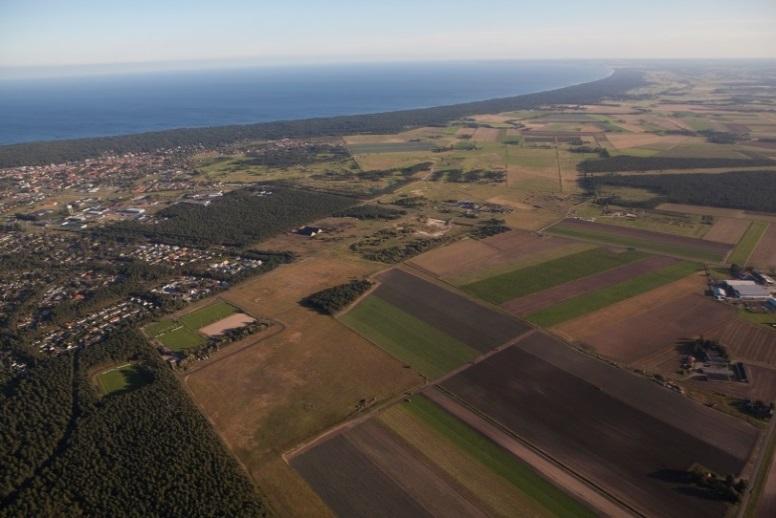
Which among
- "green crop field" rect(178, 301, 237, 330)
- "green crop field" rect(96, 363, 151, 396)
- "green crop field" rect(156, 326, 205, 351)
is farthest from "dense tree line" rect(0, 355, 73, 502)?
"green crop field" rect(178, 301, 237, 330)

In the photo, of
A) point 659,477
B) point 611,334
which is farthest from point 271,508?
A: point 611,334

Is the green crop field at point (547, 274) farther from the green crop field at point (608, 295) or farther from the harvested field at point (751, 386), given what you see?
the harvested field at point (751, 386)

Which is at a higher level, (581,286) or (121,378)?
(581,286)

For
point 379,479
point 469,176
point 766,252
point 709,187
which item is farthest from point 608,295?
point 469,176

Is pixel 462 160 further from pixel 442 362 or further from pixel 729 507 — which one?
pixel 729 507

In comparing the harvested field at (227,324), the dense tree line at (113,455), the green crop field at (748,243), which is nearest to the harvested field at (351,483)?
the dense tree line at (113,455)

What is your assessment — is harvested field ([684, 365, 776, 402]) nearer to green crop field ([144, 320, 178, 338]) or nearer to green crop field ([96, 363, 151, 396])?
green crop field ([96, 363, 151, 396])

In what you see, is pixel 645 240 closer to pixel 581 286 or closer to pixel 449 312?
pixel 581 286
